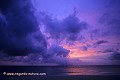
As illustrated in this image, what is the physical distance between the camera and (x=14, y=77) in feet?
12.0

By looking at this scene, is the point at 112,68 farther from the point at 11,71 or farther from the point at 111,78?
the point at 11,71

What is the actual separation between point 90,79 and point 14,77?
3.73 feet

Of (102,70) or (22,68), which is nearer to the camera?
(22,68)

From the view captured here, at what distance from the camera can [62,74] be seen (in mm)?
3934

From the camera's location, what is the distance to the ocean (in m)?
3.67

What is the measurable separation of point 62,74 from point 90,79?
458mm

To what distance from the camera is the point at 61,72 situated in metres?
3.98

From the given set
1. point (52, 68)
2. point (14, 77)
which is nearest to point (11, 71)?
point (14, 77)

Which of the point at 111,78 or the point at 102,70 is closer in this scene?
the point at 111,78

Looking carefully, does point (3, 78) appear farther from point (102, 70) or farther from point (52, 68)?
point (102, 70)

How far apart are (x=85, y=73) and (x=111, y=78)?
0.40 metres

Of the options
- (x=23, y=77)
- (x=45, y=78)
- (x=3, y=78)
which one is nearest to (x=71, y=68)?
(x=45, y=78)

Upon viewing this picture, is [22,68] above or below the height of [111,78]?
above

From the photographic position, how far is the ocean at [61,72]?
3666 mm
